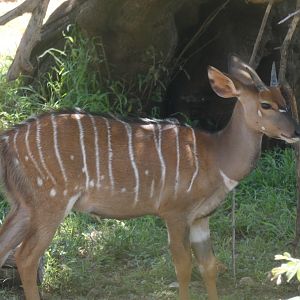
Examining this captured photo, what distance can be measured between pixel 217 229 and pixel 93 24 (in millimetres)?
1737

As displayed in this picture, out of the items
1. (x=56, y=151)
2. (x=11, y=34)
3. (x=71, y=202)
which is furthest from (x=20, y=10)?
(x=11, y=34)

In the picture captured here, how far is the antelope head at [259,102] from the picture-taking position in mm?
4203

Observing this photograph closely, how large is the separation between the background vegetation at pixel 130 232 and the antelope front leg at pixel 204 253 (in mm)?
175

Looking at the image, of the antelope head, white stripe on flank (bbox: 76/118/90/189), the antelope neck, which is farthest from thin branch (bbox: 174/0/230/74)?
white stripe on flank (bbox: 76/118/90/189)

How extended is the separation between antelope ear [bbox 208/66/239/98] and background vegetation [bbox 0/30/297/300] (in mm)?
1069

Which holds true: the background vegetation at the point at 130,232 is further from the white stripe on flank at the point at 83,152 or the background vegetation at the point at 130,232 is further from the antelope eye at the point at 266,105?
the antelope eye at the point at 266,105

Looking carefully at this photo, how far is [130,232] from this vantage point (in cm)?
521

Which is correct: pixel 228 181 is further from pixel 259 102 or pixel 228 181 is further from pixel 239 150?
pixel 259 102

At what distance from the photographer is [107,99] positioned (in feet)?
20.4

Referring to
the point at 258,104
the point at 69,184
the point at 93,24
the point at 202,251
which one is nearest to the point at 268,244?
the point at 202,251

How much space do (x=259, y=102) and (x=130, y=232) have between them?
1.36 metres

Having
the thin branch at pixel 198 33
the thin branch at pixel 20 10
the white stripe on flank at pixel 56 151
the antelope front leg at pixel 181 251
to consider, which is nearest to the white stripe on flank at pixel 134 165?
the antelope front leg at pixel 181 251

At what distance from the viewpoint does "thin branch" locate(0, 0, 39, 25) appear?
4902mm

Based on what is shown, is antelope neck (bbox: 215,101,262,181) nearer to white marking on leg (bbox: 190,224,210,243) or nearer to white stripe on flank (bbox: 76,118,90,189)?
white marking on leg (bbox: 190,224,210,243)
